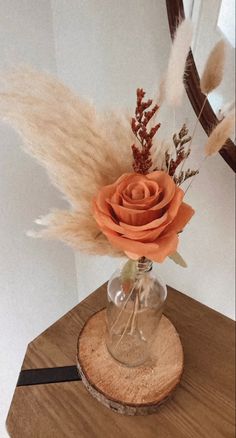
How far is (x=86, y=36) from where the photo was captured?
2.38ft

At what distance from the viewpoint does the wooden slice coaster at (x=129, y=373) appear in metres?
0.63

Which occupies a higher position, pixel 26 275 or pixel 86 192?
pixel 86 192

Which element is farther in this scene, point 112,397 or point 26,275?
point 26,275

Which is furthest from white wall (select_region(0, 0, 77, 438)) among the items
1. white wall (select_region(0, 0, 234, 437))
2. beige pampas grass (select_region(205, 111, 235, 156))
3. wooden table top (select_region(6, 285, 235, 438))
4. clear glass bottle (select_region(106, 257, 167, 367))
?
beige pampas grass (select_region(205, 111, 235, 156))

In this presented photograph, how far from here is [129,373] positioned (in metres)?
0.68

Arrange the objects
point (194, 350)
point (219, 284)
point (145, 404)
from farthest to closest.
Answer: point (219, 284) → point (194, 350) → point (145, 404)

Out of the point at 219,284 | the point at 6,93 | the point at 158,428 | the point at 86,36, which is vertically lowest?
the point at 158,428

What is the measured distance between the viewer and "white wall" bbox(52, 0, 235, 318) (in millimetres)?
653

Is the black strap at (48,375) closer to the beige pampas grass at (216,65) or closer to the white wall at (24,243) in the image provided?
the white wall at (24,243)

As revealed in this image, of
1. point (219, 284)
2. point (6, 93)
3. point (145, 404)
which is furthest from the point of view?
point (219, 284)

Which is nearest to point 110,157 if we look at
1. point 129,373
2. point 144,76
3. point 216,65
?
point 216,65

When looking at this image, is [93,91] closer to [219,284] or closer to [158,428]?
[219,284]

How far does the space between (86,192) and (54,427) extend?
425mm

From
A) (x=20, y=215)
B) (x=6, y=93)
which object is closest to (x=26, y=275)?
(x=20, y=215)
